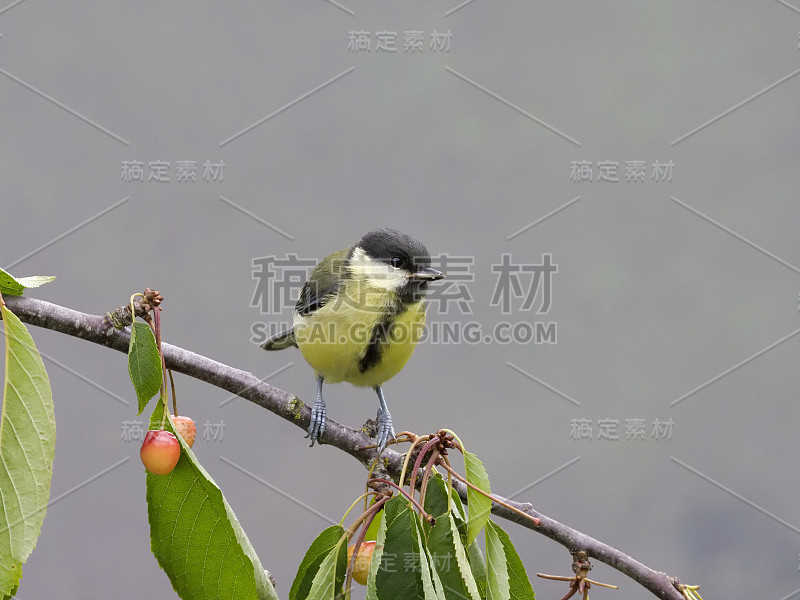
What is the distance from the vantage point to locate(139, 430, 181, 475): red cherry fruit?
1305mm

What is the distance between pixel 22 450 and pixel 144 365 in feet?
0.73

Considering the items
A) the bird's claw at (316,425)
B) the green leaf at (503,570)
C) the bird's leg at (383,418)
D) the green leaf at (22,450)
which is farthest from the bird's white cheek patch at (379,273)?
the green leaf at (22,450)

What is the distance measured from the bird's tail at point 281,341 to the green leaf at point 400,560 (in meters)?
1.46

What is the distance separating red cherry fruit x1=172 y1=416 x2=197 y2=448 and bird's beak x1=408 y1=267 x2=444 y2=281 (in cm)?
94

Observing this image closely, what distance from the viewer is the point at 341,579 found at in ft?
4.49

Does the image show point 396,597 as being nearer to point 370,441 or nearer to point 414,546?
point 414,546

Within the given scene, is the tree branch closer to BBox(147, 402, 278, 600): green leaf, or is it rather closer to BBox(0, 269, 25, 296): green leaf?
BBox(0, 269, 25, 296): green leaf

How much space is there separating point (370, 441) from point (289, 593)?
389 millimetres

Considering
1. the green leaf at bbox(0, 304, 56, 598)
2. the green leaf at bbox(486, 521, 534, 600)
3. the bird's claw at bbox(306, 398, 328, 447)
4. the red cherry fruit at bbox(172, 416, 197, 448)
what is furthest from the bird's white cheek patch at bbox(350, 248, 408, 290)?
the green leaf at bbox(0, 304, 56, 598)

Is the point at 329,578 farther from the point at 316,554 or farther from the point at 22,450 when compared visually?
the point at 22,450

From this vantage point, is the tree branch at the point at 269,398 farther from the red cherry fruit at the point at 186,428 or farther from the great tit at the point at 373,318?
the great tit at the point at 373,318

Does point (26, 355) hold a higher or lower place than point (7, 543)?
higher

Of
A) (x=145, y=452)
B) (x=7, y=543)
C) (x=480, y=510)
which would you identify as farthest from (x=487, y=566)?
(x=7, y=543)

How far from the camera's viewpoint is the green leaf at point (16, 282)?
139 centimetres
